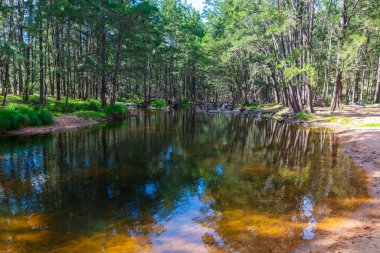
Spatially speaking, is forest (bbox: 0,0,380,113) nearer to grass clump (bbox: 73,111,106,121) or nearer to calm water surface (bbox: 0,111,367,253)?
grass clump (bbox: 73,111,106,121)

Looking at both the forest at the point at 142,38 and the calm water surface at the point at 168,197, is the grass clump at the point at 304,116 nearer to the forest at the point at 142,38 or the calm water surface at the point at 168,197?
Result: the forest at the point at 142,38

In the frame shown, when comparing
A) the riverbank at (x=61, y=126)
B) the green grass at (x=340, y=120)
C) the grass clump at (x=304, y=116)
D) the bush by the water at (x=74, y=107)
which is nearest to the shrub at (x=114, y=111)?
the bush by the water at (x=74, y=107)

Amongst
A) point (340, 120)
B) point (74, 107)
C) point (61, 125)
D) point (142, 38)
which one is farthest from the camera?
point (142, 38)

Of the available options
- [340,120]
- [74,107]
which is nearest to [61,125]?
[74,107]

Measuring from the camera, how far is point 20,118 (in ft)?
72.5

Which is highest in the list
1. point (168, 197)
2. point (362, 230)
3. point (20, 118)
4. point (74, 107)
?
point (74, 107)

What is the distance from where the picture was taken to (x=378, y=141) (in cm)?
1675

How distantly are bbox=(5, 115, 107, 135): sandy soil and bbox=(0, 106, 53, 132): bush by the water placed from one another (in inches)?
16.2

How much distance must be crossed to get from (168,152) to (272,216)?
9116 mm

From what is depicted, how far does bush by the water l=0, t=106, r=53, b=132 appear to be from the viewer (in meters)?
20.8

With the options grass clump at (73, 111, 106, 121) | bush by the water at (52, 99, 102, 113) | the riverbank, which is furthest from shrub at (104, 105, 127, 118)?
the riverbank

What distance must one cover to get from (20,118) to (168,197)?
17.3 meters

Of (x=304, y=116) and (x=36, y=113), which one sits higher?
(x=36, y=113)

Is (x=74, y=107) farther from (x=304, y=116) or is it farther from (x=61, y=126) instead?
(x=304, y=116)
